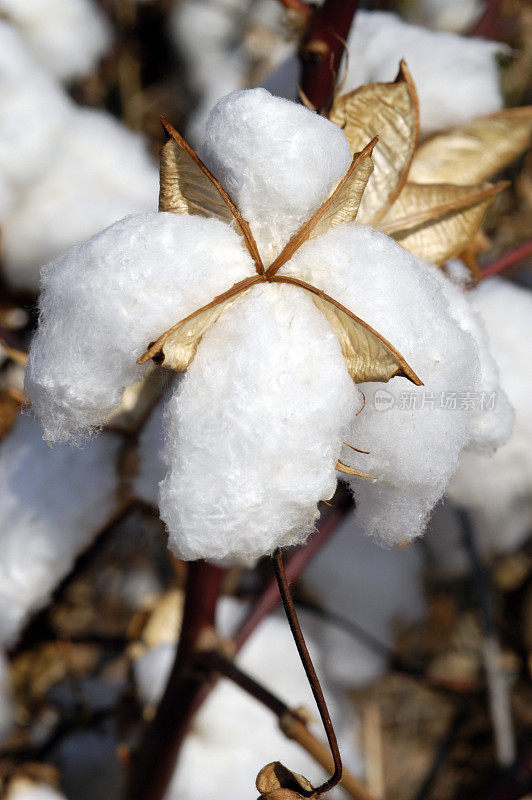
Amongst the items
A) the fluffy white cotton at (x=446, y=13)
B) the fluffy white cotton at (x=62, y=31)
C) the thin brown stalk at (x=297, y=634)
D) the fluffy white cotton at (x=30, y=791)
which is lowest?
the fluffy white cotton at (x=30, y=791)

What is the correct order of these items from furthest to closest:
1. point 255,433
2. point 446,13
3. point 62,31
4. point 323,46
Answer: point 446,13, point 62,31, point 323,46, point 255,433

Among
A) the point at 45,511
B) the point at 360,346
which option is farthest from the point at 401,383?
the point at 45,511

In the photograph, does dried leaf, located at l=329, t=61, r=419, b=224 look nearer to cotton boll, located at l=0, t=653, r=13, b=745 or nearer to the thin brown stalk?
the thin brown stalk

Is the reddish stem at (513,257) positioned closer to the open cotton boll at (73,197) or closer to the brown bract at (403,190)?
the brown bract at (403,190)

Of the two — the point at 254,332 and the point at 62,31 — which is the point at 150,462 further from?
the point at 62,31

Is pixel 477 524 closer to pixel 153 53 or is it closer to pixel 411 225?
pixel 411 225

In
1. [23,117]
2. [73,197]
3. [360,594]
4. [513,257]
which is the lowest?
[360,594]

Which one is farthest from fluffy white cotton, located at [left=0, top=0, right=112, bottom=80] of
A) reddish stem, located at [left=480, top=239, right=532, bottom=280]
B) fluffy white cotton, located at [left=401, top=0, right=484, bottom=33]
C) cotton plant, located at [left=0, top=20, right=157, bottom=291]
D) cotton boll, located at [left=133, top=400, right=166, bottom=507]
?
reddish stem, located at [left=480, top=239, right=532, bottom=280]

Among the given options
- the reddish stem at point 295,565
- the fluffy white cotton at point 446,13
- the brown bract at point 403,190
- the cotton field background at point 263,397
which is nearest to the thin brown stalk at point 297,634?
the cotton field background at point 263,397
